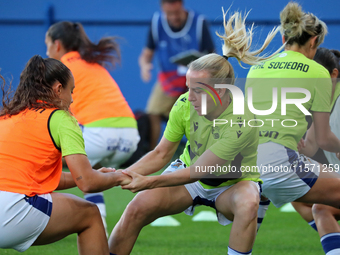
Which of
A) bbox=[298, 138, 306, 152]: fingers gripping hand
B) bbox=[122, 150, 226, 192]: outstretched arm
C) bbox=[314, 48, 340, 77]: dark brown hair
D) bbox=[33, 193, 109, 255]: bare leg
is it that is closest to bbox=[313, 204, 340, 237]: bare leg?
bbox=[298, 138, 306, 152]: fingers gripping hand

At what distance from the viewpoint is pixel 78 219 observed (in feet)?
7.34

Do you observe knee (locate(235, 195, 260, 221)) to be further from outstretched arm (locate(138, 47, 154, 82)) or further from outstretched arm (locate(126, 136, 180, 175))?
outstretched arm (locate(138, 47, 154, 82))

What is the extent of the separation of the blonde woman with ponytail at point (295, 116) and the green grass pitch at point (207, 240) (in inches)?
31.3

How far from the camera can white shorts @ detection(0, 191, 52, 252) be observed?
2.08 m

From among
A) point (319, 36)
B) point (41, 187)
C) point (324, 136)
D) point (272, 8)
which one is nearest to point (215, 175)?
point (324, 136)

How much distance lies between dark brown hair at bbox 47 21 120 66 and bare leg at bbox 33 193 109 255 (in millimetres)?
1941

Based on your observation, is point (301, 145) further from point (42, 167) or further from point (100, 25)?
point (100, 25)

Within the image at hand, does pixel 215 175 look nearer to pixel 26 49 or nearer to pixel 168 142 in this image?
pixel 168 142

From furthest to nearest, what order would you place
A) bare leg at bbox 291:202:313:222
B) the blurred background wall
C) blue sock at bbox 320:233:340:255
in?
the blurred background wall → bare leg at bbox 291:202:313:222 → blue sock at bbox 320:233:340:255

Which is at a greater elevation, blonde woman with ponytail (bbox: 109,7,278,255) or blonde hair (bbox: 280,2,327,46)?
blonde hair (bbox: 280,2,327,46)

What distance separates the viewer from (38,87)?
2250mm

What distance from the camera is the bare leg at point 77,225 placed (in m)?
2.19

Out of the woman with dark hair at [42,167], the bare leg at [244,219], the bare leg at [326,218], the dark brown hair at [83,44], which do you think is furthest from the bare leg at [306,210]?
the dark brown hair at [83,44]

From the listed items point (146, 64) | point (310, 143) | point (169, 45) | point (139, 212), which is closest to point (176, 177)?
point (139, 212)
